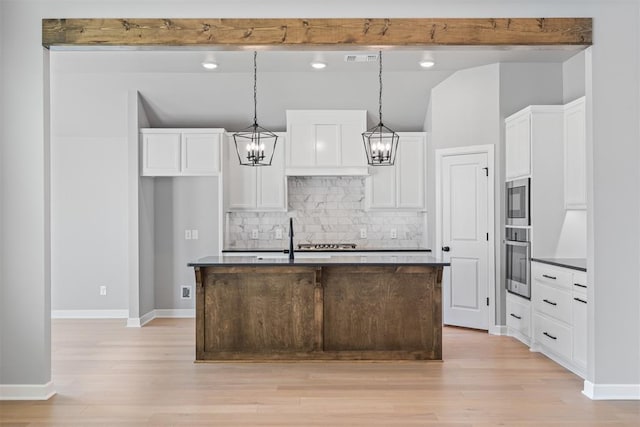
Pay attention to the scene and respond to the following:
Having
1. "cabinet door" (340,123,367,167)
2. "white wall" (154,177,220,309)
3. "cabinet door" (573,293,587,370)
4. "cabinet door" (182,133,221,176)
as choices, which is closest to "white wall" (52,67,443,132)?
"cabinet door" (340,123,367,167)

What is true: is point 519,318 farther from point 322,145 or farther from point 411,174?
point 322,145

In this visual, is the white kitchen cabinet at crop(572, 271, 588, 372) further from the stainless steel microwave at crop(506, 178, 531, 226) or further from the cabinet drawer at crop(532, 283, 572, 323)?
the stainless steel microwave at crop(506, 178, 531, 226)

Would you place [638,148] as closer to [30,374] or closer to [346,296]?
[346,296]

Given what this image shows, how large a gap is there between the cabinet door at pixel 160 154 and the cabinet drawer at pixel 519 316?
4.20m

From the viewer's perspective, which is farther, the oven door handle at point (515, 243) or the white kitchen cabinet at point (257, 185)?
the white kitchen cabinet at point (257, 185)

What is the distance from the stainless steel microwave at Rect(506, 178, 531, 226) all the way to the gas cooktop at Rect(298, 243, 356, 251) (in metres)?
1.98

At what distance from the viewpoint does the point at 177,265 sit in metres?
7.37

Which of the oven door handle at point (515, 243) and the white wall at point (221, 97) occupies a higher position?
the white wall at point (221, 97)

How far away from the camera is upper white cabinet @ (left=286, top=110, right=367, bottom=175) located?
724cm

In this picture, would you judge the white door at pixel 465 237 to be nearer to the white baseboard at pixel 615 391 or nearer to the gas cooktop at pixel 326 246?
the gas cooktop at pixel 326 246

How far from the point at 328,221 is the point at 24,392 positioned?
4353 millimetres

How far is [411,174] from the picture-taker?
289 inches

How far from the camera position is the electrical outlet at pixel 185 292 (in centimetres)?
736

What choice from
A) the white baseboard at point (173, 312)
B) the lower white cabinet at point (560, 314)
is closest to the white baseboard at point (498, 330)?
the lower white cabinet at point (560, 314)
